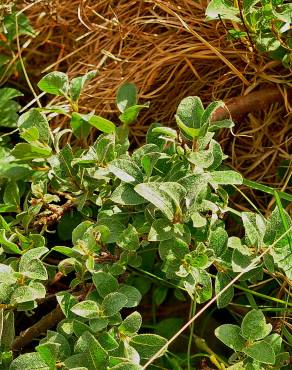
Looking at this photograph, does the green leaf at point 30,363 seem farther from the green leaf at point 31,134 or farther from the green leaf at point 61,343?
the green leaf at point 31,134

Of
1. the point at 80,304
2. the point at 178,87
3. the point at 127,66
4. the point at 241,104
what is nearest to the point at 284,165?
the point at 241,104

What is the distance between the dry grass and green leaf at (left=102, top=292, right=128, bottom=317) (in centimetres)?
41

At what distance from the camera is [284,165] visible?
132 centimetres

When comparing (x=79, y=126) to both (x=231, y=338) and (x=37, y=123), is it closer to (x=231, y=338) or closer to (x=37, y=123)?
(x=37, y=123)

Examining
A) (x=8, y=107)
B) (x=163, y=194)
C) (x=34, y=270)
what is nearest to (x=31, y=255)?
(x=34, y=270)

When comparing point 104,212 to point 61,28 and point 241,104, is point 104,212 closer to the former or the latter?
point 241,104

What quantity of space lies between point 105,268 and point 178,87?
456mm

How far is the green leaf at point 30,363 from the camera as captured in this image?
3.28 feet

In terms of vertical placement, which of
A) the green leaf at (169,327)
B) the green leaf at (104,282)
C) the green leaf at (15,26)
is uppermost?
the green leaf at (15,26)

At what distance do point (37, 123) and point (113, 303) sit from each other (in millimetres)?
352

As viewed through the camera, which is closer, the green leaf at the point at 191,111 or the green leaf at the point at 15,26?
the green leaf at the point at 191,111

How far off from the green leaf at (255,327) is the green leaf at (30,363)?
29 cm

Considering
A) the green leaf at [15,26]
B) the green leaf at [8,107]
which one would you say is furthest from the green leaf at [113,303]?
the green leaf at [15,26]

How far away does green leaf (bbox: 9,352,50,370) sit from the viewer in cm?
100
